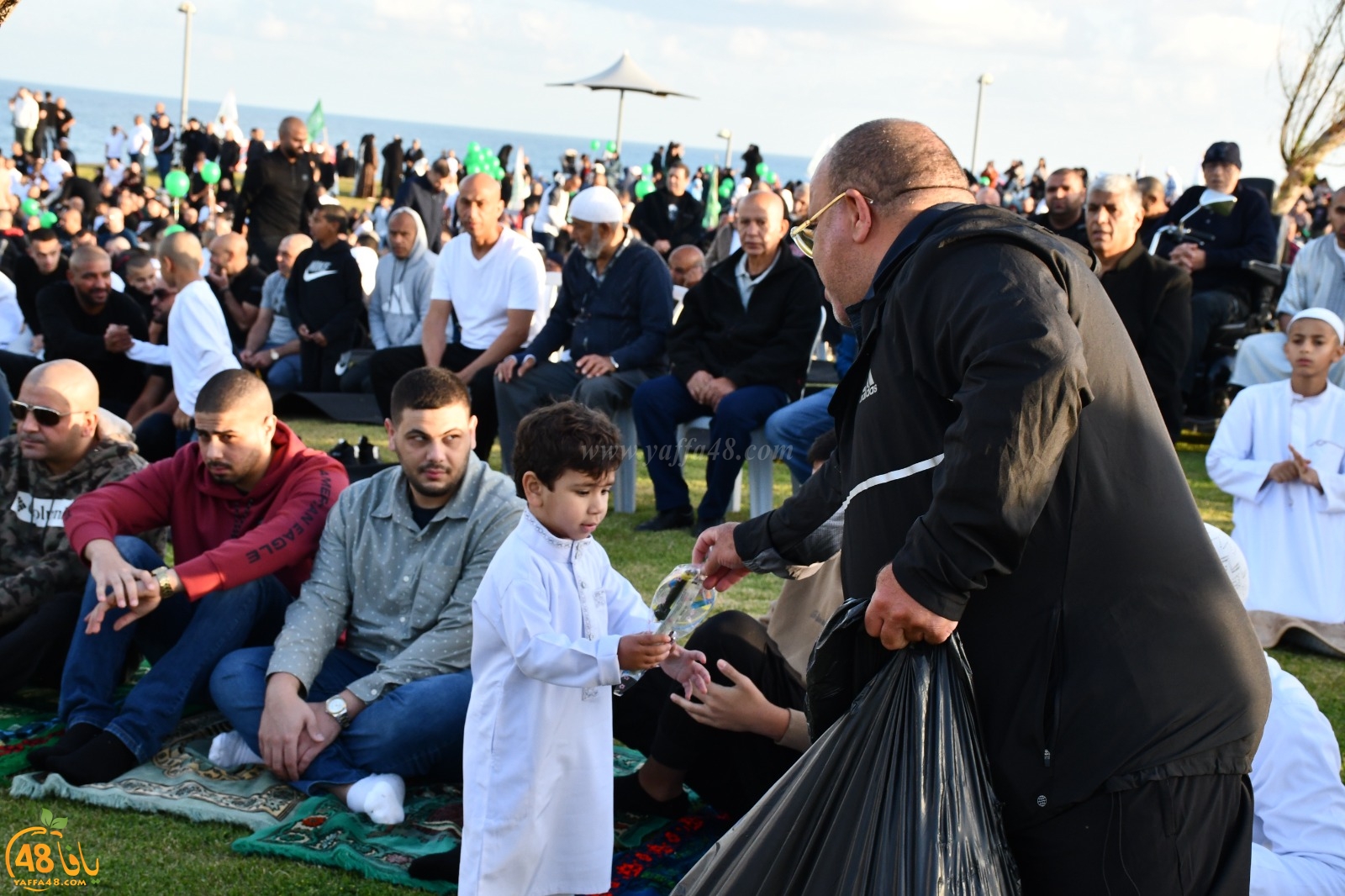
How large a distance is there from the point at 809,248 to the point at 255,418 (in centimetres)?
271

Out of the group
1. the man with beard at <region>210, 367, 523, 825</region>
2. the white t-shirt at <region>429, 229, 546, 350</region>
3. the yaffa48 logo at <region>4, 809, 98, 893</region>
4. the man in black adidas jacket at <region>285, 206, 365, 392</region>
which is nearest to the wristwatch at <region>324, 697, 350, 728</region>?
the man with beard at <region>210, 367, 523, 825</region>

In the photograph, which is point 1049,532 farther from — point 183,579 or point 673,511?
point 673,511

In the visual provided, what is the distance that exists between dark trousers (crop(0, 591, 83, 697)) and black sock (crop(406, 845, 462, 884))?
209 cm

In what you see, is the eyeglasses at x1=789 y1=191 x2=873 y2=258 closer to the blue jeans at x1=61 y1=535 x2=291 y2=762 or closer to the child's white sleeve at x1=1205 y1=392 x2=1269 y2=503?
the blue jeans at x1=61 y1=535 x2=291 y2=762

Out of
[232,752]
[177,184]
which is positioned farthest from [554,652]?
[177,184]

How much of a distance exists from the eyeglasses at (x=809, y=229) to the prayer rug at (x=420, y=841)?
1.91 meters

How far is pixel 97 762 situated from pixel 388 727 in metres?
0.99

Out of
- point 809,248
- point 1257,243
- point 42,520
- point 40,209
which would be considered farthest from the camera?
point 40,209

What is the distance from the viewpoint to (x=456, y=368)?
938cm

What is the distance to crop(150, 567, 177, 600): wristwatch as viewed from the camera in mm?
4531

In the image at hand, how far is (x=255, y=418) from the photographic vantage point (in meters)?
4.84

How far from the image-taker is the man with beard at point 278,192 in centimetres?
1564

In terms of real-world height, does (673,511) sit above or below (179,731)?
above

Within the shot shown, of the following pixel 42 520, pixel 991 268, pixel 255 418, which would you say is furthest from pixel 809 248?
pixel 42 520
